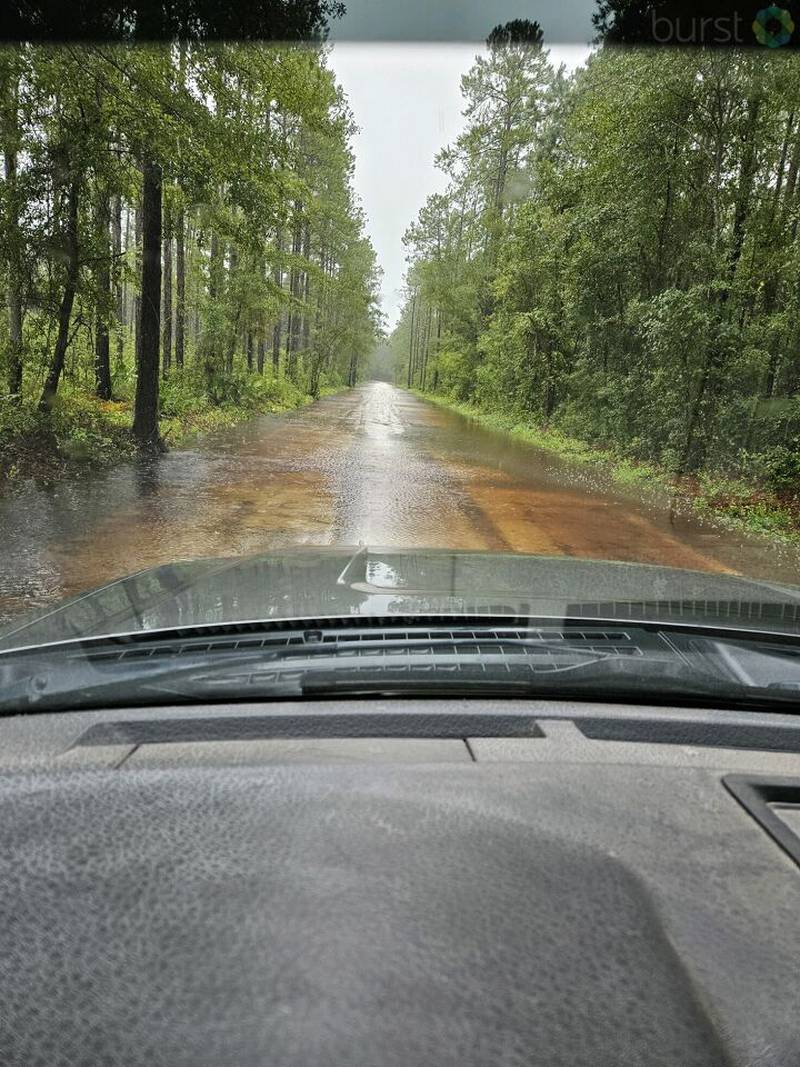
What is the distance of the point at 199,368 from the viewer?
22.4 metres

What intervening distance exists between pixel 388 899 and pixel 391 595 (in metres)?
1.42

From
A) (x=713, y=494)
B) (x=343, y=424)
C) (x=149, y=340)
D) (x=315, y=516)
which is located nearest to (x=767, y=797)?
(x=315, y=516)

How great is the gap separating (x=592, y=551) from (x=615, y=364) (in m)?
13.4

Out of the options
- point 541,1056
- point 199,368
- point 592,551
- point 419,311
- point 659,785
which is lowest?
point 592,551

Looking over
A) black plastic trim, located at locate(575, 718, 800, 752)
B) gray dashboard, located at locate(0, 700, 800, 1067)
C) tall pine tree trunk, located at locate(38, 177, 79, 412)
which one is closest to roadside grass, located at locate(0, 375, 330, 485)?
tall pine tree trunk, located at locate(38, 177, 79, 412)

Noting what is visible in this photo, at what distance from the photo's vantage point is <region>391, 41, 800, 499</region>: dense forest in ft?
40.0

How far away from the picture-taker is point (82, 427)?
12664mm

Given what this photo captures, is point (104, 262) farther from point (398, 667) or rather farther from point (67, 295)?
point (398, 667)

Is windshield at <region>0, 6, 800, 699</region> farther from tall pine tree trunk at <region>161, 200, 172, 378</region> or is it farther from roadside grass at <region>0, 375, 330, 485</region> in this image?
tall pine tree trunk at <region>161, 200, 172, 378</region>

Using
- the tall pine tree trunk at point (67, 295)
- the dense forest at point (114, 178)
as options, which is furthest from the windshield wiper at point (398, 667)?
the tall pine tree trunk at point (67, 295)

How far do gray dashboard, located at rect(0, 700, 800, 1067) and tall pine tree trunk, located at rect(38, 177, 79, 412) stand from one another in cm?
1181

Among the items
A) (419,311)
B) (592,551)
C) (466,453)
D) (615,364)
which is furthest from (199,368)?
(419,311)

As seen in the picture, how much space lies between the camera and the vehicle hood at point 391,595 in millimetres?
2223

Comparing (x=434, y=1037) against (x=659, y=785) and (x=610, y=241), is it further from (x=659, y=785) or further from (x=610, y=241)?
(x=610, y=241)
